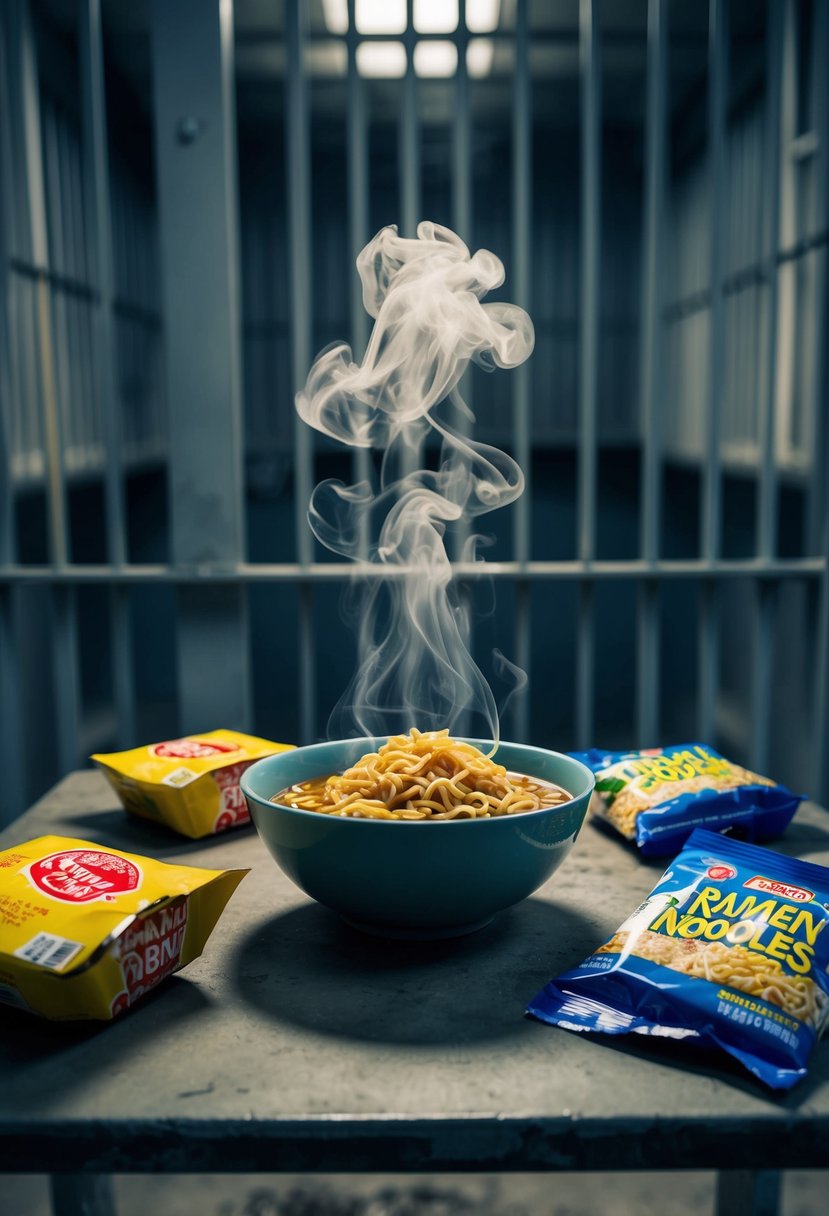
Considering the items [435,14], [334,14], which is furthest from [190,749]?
[334,14]

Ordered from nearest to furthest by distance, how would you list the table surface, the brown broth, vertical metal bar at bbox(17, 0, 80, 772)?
the table surface
the brown broth
vertical metal bar at bbox(17, 0, 80, 772)

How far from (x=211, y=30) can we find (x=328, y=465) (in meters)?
5.02

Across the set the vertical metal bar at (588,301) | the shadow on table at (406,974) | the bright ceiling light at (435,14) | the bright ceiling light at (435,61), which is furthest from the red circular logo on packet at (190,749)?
the bright ceiling light at (435,61)

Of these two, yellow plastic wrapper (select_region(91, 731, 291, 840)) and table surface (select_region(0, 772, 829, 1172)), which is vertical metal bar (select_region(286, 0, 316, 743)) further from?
table surface (select_region(0, 772, 829, 1172))

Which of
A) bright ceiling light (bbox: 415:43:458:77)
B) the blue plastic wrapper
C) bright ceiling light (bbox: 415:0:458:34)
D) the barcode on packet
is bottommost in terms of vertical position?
the blue plastic wrapper

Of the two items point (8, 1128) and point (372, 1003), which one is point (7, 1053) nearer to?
point (8, 1128)

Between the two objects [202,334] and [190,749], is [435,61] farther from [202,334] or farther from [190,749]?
[190,749]

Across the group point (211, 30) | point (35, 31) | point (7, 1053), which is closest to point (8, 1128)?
point (7, 1053)

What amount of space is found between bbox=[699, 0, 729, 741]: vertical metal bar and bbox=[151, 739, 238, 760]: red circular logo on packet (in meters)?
0.93

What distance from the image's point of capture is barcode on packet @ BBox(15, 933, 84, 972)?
0.61 m

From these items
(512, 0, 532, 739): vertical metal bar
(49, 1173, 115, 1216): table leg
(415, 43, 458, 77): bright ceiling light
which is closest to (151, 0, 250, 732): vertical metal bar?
(512, 0, 532, 739): vertical metal bar

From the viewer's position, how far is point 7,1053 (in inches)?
24.2

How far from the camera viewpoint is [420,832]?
26.2 inches

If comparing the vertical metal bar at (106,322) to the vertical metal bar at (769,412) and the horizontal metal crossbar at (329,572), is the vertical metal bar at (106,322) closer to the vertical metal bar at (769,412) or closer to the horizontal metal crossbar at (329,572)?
the horizontal metal crossbar at (329,572)
